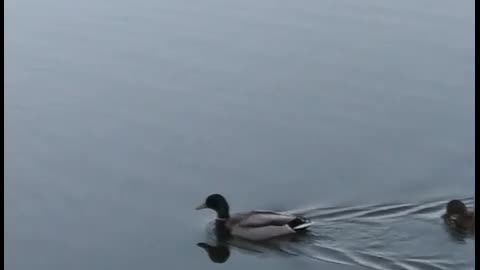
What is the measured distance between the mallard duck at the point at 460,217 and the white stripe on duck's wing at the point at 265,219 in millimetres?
920

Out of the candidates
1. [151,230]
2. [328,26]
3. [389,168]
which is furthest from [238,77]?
[151,230]

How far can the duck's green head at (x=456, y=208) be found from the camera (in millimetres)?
6738

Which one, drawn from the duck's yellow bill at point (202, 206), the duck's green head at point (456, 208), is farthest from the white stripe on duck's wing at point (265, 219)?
the duck's green head at point (456, 208)

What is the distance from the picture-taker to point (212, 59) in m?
9.73

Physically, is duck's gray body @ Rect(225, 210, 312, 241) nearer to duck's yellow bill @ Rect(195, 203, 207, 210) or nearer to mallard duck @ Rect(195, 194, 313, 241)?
mallard duck @ Rect(195, 194, 313, 241)

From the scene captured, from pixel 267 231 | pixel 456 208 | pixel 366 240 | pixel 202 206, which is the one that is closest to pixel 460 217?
pixel 456 208

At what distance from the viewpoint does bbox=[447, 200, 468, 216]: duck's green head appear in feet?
22.1

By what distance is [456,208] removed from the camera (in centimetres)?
676

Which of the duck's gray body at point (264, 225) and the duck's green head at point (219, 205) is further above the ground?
the duck's green head at point (219, 205)

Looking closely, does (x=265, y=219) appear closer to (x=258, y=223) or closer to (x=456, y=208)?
(x=258, y=223)

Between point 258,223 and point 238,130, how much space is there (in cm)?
165

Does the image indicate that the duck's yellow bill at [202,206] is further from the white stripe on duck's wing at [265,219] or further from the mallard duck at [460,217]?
the mallard duck at [460,217]

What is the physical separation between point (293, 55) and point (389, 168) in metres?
2.27

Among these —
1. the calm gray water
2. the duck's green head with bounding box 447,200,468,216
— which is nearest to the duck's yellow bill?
the calm gray water
